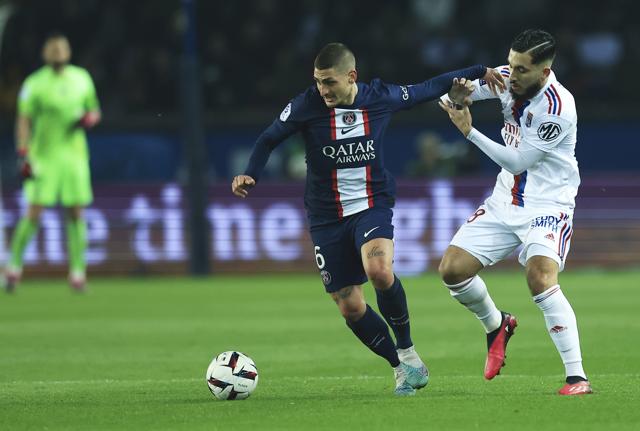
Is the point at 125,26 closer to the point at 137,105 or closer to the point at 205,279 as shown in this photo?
the point at 137,105

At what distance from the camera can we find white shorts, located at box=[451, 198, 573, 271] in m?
7.89

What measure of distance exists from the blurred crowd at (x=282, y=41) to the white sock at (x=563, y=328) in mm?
12627

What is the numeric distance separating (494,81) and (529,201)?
0.74 metres

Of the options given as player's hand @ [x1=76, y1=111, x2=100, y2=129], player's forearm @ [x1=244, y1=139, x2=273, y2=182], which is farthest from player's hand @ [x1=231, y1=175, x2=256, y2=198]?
player's hand @ [x1=76, y1=111, x2=100, y2=129]

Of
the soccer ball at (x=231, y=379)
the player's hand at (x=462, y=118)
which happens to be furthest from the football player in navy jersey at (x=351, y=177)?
the soccer ball at (x=231, y=379)

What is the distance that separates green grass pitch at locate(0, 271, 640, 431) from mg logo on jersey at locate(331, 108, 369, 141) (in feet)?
4.97

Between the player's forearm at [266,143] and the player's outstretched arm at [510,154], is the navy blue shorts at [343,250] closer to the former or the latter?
the player's forearm at [266,143]

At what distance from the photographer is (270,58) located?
21.8m

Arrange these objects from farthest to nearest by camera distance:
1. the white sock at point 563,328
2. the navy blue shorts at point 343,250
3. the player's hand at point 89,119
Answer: the player's hand at point 89,119 < the navy blue shorts at point 343,250 < the white sock at point 563,328

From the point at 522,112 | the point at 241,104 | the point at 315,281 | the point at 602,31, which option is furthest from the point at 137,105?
the point at 522,112

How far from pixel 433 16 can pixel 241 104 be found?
11.7 feet

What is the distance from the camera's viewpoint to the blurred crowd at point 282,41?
20766mm

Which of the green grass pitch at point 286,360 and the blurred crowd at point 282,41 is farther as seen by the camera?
the blurred crowd at point 282,41

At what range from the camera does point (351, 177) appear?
812 centimetres
